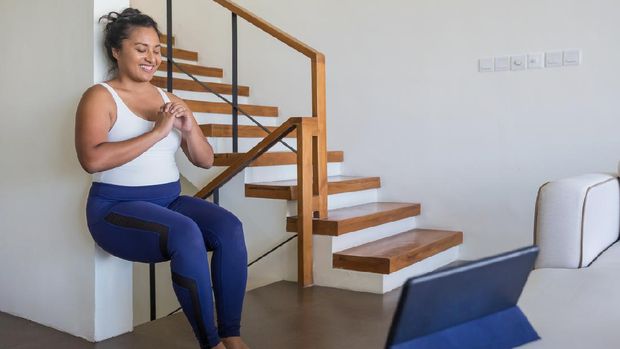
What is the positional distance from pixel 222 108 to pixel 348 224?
4.33ft

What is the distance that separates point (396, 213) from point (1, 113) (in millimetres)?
2103

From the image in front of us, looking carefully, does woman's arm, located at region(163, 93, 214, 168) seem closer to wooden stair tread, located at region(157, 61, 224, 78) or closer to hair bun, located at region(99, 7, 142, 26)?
Result: hair bun, located at region(99, 7, 142, 26)

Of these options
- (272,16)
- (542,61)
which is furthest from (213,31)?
(542,61)

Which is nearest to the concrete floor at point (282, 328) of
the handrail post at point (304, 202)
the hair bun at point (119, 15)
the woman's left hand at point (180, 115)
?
the handrail post at point (304, 202)

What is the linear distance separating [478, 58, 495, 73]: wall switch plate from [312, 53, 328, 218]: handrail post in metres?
1.03

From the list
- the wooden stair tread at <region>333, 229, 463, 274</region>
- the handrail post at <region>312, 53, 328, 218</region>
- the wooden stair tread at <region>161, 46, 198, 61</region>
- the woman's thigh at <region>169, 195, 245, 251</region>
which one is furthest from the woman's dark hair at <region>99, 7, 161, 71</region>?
the wooden stair tread at <region>161, 46, 198, 61</region>

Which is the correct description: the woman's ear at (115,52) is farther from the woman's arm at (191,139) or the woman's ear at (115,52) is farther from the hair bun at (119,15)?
the woman's arm at (191,139)

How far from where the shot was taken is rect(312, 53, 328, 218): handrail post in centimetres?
313

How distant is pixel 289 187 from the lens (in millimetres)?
3123

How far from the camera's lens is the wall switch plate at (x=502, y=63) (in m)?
3.52

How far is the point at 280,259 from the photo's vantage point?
323cm

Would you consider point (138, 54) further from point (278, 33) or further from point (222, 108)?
point (222, 108)

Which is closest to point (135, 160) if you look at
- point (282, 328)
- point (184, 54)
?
point (282, 328)

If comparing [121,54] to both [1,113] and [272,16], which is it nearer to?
[1,113]
